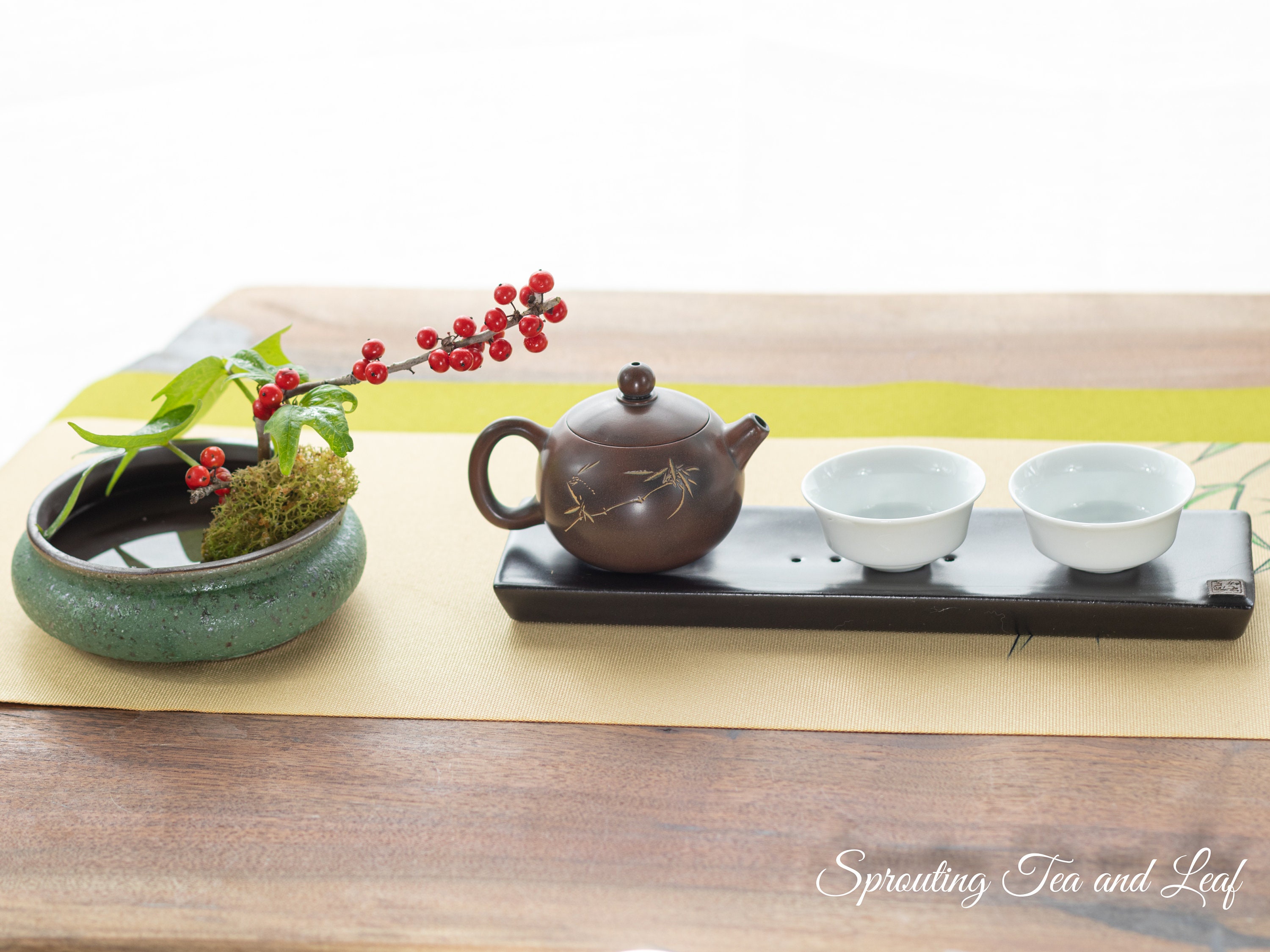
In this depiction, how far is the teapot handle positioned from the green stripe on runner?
1.15ft

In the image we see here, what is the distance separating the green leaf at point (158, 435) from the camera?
0.88 meters

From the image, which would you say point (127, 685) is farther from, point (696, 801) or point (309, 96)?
point (309, 96)

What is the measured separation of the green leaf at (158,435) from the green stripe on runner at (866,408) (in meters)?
0.41

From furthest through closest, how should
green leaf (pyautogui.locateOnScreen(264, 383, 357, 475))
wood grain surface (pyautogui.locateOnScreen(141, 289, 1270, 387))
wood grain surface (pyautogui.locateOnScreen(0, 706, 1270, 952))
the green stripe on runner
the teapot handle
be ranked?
wood grain surface (pyautogui.locateOnScreen(141, 289, 1270, 387)) → the green stripe on runner → the teapot handle → green leaf (pyautogui.locateOnScreen(264, 383, 357, 475)) → wood grain surface (pyautogui.locateOnScreen(0, 706, 1270, 952))

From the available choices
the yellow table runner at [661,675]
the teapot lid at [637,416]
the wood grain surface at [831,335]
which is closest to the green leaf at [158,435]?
the yellow table runner at [661,675]

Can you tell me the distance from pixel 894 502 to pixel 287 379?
47cm

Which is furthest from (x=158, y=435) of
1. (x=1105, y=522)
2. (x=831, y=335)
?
(x=831, y=335)

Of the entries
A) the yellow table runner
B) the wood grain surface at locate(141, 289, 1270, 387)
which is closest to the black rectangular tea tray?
the yellow table runner

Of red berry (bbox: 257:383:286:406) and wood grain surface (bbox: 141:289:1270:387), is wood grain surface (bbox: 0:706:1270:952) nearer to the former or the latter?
red berry (bbox: 257:383:286:406)

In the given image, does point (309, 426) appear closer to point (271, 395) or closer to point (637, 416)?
point (271, 395)

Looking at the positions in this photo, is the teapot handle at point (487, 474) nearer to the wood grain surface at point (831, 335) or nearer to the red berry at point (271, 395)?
the red berry at point (271, 395)

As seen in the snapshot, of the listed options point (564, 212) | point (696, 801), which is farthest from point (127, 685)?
point (564, 212)

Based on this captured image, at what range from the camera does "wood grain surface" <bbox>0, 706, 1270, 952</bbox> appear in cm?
68

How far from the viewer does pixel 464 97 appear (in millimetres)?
2807
